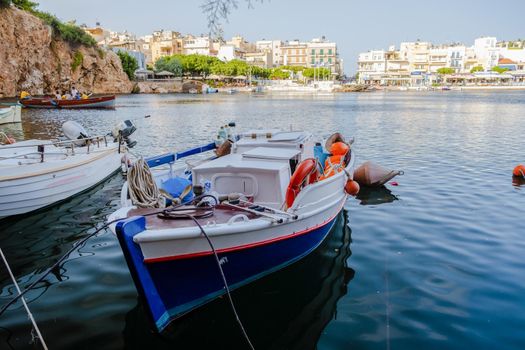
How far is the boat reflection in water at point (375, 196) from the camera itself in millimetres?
12648

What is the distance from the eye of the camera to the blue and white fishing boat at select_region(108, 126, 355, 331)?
5.50m

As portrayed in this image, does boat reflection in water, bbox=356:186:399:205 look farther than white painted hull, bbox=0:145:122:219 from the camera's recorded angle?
Yes

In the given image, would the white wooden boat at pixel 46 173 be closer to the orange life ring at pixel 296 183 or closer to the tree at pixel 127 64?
the orange life ring at pixel 296 183

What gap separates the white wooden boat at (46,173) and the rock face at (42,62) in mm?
60101

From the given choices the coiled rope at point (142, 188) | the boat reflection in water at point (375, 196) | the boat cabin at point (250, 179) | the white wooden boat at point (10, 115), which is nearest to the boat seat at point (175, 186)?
the boat cabin at point (250, 179)

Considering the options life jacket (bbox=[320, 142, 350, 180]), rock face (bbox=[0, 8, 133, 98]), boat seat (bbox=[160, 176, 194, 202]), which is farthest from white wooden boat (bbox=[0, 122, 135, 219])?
rock face (bbox=[0, 8, 133, 98])

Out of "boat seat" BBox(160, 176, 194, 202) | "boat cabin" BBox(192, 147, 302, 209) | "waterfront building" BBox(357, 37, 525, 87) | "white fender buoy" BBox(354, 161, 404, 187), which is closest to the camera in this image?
"boat cabin" BBox(192, 147, 302, 209)

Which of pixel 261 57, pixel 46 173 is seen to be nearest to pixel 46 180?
pixel 46 173

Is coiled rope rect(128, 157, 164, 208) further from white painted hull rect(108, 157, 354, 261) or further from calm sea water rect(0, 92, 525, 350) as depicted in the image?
calm sea water rect(0, 92, 525, 350)

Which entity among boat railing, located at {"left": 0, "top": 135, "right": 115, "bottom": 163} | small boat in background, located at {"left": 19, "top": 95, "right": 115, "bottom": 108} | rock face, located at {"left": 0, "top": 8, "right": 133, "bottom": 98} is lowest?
boat railing, located at {"left": 0, "top": 135, "right": 115, "bottom": 163}

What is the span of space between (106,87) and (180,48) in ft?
271

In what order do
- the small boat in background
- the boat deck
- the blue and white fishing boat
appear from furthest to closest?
1. the small boat in background
2. the boat deck
3. the blue and white fishing boat

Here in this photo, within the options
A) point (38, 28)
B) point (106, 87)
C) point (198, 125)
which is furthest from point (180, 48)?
point (198, 125)

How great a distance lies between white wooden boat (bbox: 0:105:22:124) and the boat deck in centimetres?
3032
